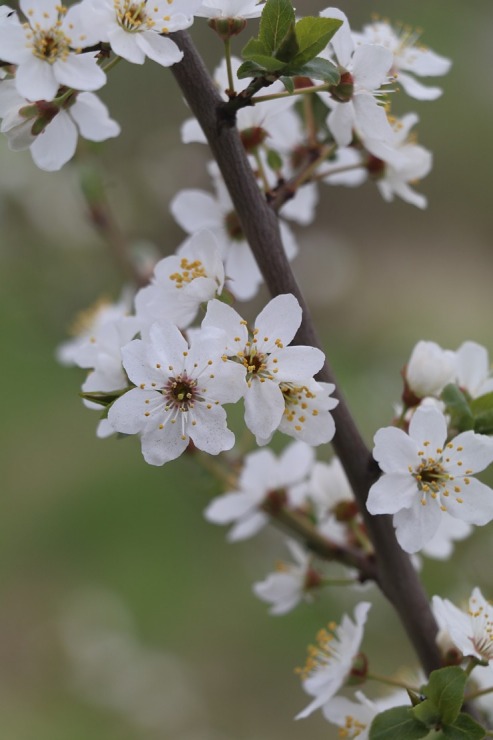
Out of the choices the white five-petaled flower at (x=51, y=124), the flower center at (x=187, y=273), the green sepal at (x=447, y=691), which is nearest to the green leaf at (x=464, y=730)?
the green sepal at (x=447, y=691)

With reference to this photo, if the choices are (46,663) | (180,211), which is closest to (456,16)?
(46,663)

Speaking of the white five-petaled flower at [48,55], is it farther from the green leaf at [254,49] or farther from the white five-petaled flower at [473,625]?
the white five-petaled flower at [473,625]

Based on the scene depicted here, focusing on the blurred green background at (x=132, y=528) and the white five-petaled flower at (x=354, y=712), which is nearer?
the white five-petaled flower at (x=354, y=712)

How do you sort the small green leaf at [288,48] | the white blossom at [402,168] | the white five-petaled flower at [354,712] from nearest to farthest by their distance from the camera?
the small green leaf at [288,48], the white five-petaled flower at [354,712], the white blossom at [402,168]

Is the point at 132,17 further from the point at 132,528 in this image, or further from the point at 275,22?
the point at 132,528

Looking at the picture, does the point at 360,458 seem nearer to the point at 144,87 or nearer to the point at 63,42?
the point at 63,42

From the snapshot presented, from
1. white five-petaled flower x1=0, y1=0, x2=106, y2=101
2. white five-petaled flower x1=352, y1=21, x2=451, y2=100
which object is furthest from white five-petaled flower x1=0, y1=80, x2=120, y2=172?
white five-petaled flower x1=352, y1=21, x2=451, y2=100

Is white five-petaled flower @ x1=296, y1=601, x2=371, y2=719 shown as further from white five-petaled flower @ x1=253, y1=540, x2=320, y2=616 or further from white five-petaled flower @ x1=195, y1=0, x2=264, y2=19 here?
white five-petaled flower @ x1=195, y1=0, x2=264, y2=19
